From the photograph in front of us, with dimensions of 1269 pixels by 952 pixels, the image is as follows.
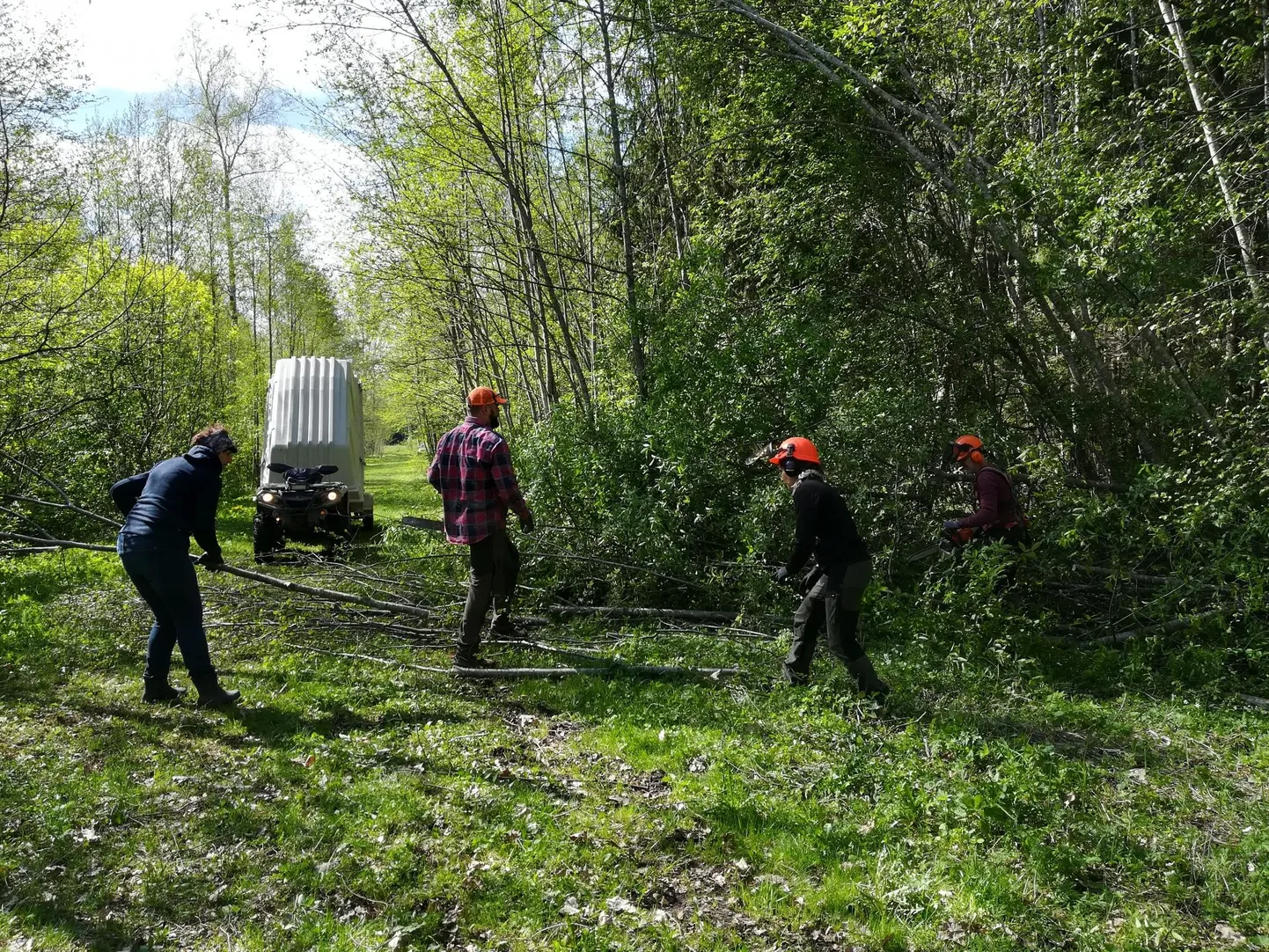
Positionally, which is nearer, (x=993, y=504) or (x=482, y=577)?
(x=482, y=577)

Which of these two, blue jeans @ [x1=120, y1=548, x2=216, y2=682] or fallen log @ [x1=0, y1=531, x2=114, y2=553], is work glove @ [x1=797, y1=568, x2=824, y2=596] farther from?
fallen log @ [x1=0, y1=531, x2=114, y2=553]

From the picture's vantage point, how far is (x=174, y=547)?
516 centimetres

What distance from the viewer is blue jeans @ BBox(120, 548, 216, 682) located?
5094 millimetres

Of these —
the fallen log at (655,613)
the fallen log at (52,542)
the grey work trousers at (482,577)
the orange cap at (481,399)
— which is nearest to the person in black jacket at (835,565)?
the fallen log at (655,613)

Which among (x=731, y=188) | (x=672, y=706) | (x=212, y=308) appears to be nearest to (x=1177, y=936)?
(x=672, y=706)

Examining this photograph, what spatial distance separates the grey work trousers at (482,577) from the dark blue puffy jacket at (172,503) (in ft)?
5.98

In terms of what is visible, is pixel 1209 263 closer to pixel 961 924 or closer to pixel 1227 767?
pixel 1227 767

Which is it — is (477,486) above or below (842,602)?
above

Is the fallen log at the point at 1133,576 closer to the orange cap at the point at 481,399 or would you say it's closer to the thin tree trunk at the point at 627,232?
the thin tree trunk at the point at 627,232

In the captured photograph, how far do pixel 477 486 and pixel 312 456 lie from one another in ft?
25.0

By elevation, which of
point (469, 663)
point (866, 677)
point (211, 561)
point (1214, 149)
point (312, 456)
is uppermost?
point (1214, 149)

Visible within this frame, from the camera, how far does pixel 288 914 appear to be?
3.13m

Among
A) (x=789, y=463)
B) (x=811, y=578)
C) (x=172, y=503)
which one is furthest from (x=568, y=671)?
(x=172, y=503)

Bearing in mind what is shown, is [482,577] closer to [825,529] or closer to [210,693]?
[210,693]
